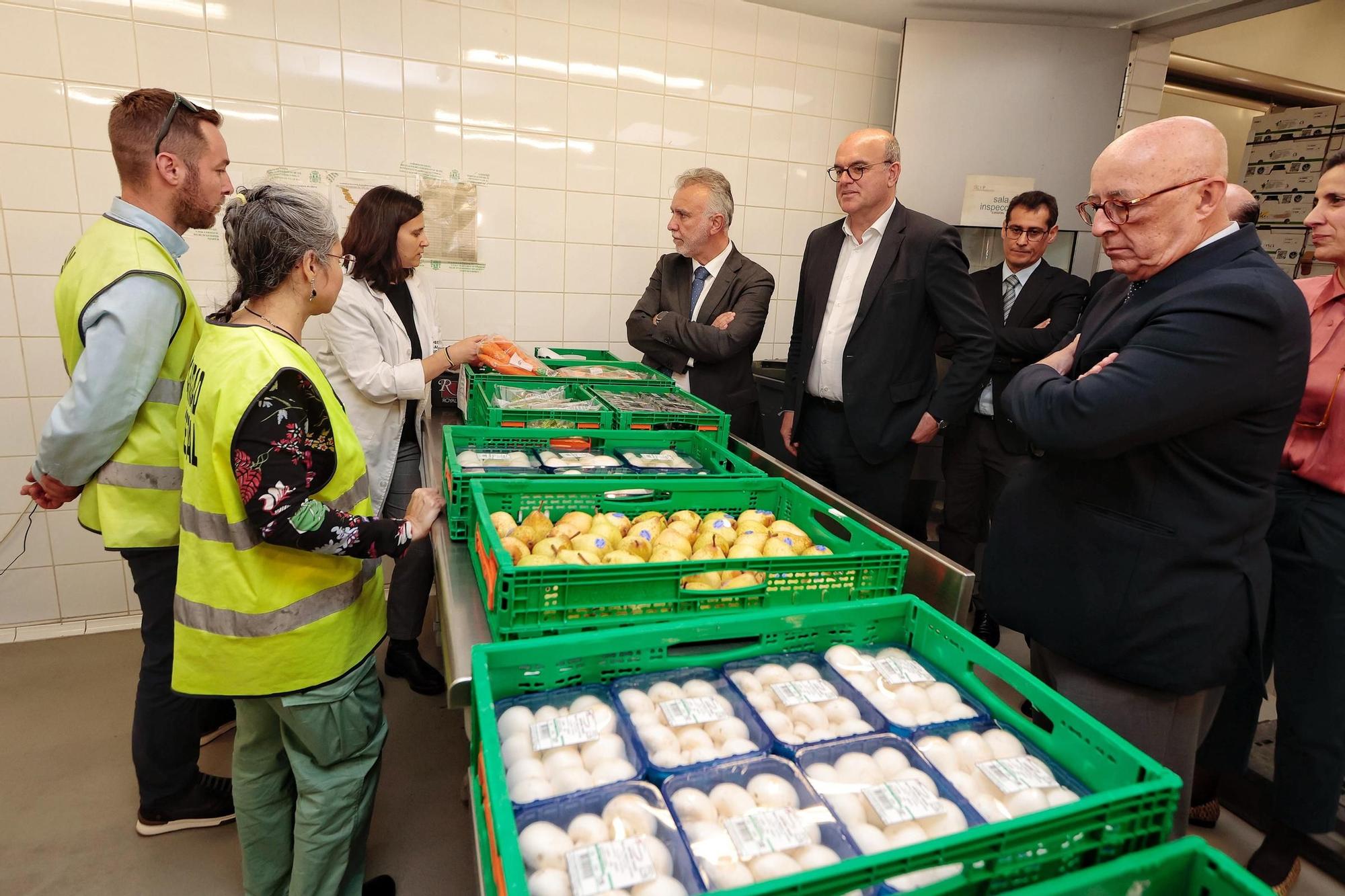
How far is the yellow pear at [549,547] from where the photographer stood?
1333 mm

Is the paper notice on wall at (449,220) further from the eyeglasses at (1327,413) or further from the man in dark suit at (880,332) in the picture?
the eyeglasses at (1327,413)

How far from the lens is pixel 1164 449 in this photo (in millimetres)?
1298

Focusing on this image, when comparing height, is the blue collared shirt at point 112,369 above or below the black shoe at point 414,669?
above

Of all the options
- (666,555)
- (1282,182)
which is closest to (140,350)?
(666,555)

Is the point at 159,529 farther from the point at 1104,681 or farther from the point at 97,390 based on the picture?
the point at 1104,681

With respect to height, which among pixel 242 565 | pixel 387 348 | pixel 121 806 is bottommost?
pixel 121 806

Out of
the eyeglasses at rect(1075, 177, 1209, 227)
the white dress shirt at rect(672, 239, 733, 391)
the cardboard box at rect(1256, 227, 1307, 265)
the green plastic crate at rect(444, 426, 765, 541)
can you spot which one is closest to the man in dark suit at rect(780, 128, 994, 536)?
the white dress shirt at rect(672, 239, 733, 391)

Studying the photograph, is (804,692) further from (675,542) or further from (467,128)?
(467,128)

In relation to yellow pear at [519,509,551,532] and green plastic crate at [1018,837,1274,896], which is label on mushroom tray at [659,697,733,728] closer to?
green plastic crate at [1018,837,1274,896]

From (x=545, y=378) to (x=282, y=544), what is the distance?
1.24m

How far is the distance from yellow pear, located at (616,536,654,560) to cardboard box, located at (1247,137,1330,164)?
4.84 metres

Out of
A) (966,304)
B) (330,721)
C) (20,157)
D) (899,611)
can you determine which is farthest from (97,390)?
(966,304)

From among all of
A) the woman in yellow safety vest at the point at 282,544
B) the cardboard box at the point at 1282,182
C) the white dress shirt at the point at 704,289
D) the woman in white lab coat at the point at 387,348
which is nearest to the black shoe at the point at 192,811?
the woman in yellow safety vest at the point at 282,544

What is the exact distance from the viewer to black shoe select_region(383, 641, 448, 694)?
9.03 feet
